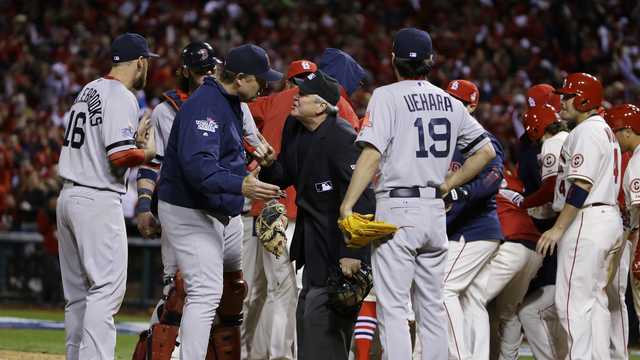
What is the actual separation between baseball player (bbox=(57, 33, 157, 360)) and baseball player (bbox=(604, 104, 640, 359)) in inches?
133

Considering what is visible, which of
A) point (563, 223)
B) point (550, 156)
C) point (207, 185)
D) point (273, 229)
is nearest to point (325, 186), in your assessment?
point (273, 229)

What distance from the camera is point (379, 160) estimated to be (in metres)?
5.94

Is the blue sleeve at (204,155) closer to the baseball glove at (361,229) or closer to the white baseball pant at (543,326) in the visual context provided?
the baseball glove at (361,229)

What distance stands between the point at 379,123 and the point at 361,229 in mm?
629

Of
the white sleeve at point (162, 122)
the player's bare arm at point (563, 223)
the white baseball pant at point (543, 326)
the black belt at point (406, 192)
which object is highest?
the white sleeve at point (162, 122)

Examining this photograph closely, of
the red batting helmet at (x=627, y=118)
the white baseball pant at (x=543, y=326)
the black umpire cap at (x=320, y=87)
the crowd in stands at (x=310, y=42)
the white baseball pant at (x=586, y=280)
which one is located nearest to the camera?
the black umpire cap at (x=320, y=87)

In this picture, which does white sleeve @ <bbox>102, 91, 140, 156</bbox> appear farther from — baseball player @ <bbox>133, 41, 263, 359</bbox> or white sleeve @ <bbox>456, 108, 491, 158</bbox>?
white sleeve @ <bbox>456, 108, 491, 158</bbox>

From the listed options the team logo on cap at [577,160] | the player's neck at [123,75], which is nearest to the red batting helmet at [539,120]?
the team logo on cap at [577,160]

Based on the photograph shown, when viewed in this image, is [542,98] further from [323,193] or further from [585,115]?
[323,193]

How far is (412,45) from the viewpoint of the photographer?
6.06 meters

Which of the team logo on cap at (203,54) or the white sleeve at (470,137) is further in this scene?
the team logo on cap at (203,54)

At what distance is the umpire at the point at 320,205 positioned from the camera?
6.20 meters

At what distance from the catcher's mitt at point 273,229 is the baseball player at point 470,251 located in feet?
4.20

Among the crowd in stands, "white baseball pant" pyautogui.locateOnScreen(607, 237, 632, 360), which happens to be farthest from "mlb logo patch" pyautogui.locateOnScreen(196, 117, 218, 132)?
the crowd in stands
